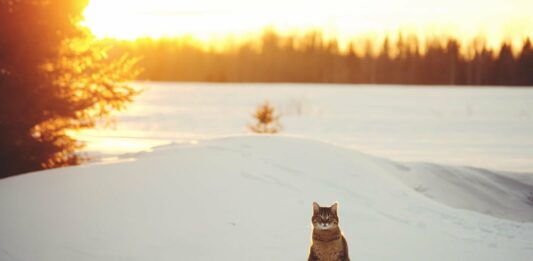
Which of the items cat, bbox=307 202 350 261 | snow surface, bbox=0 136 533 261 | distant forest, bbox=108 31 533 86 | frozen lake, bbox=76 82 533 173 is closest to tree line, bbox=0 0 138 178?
frozen lake, bbox=76 82 533 173

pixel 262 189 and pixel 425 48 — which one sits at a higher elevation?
pixel 425 48

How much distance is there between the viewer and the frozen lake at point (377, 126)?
16.5 meters

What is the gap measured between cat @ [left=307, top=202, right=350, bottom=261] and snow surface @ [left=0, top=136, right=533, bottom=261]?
1968mm

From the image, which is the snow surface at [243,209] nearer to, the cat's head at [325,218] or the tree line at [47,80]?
the tree line at [47,80]

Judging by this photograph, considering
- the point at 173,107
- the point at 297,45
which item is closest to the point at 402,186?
the point at 173,107

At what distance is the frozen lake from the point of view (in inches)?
651

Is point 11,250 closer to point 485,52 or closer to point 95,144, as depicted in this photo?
point 95,144

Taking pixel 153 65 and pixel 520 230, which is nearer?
pixel 520 230

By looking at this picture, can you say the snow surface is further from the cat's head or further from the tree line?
the cat's head

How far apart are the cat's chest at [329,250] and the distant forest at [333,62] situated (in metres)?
60.7

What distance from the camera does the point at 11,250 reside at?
716cm

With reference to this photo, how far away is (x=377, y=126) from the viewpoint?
2433cm

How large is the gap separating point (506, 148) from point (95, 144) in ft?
46.3

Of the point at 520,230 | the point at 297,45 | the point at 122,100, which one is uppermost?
the point at 297,45
